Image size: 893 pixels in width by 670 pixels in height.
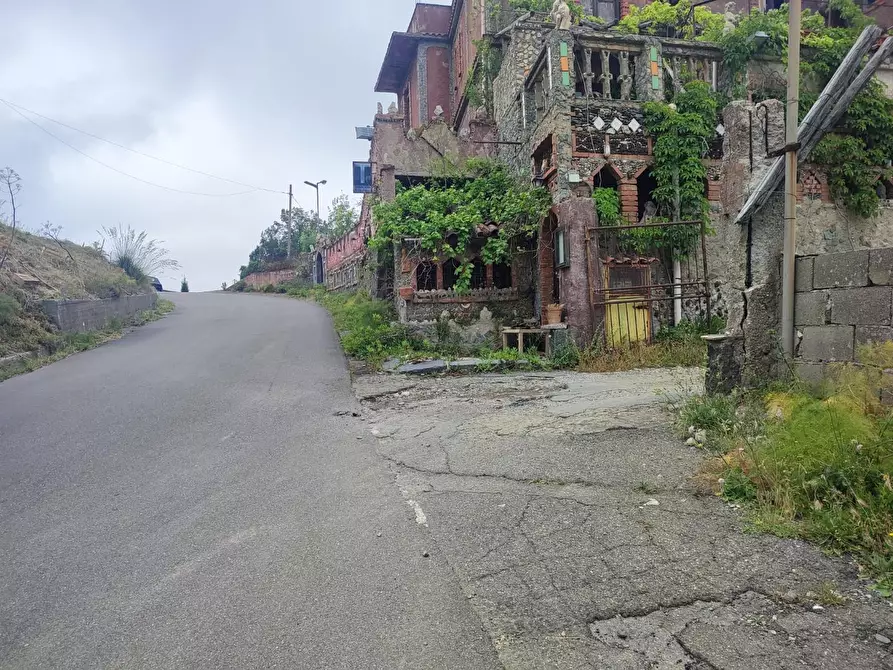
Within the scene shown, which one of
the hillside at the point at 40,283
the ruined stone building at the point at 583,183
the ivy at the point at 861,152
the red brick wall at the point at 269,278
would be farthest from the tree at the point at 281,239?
the ivy at the point at 861,152

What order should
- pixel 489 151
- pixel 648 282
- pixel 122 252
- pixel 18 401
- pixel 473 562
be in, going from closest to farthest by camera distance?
pixel 473 562, pixel 18 401, pixel 648 282, pixel 489 151, pixel 122 252

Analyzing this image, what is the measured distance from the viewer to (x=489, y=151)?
15.4 metres

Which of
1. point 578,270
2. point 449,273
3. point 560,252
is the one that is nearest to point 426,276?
point 449,273

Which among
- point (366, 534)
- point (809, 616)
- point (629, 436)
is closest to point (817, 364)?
point (629, 436)

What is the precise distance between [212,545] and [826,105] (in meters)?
6.27

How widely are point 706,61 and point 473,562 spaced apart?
514 inches

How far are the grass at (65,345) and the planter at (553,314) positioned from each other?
9780mm

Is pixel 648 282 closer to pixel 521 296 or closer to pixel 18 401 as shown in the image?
pixel 521 296

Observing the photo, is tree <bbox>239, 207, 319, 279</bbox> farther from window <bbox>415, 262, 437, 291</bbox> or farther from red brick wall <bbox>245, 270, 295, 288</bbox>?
window <bbox>415, 262, 437, 291</bbox>

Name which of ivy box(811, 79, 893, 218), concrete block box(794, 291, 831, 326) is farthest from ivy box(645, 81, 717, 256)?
concrete block box(794, 291, 831, 326)

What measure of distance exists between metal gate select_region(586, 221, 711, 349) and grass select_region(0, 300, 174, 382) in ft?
34.5

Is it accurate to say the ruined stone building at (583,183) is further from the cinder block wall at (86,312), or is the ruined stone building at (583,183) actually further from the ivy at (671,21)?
the cinder block wall at (86,312)

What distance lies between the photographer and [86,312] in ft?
44.1

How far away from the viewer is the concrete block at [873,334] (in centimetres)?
427
